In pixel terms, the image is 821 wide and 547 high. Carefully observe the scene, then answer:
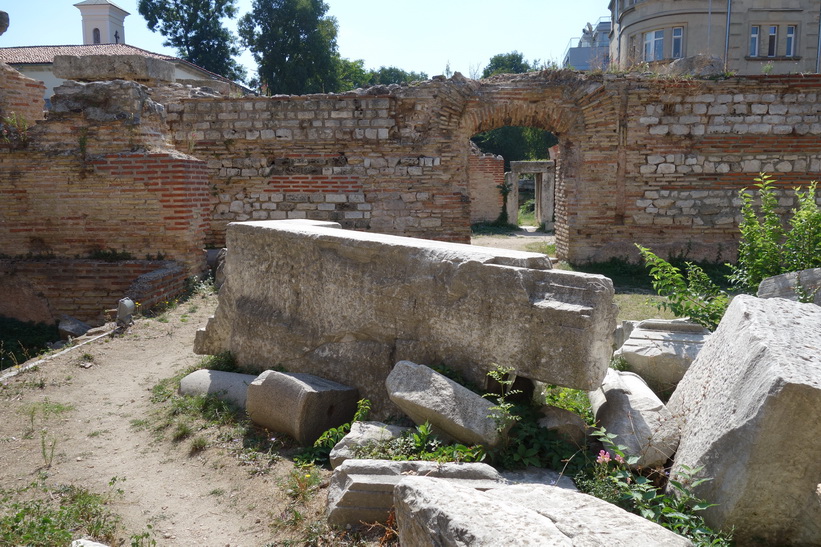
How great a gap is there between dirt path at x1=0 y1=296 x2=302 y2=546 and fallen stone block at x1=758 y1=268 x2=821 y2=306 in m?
3.71

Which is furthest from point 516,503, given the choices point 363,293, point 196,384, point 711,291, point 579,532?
point 711,291

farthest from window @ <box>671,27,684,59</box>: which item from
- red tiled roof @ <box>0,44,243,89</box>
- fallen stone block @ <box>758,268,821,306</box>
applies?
fallen stone block @ <box>758,268,821,306</box>

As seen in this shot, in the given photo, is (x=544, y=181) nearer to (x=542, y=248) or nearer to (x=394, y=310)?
(x=542, y=248)

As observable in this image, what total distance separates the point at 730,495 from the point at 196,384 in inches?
151

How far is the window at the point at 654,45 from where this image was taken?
29016 mm

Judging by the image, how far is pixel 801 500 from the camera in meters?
2.53

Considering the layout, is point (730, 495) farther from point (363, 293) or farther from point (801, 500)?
point (363, 293)

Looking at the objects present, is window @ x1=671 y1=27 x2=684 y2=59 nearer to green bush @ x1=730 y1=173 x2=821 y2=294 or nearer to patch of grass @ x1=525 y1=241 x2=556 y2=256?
patch of grass @ x1=525 y1=241 x2=556 y2=256

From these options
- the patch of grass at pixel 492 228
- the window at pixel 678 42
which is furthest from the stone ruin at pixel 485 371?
the window at pixel 678 42

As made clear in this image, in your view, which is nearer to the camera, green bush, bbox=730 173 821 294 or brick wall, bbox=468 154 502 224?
green bush, bbox=730 173 821 294

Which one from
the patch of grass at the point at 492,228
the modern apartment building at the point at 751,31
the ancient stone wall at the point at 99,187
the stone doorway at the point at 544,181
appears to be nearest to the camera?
the ancient stone wall at the point at 99,187

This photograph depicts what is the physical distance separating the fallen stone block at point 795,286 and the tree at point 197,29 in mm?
37602

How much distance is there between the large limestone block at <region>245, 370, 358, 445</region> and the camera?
397 cm

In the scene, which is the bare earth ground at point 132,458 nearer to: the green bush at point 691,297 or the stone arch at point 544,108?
the green bush at point 691,297
